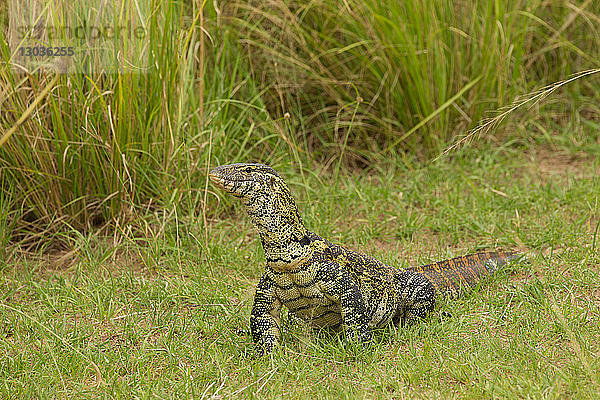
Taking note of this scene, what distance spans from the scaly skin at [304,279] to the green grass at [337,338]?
108 millimetres

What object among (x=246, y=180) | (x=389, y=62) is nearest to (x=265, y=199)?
(x=246, y=180)

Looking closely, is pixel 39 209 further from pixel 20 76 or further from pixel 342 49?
pixel 342 49

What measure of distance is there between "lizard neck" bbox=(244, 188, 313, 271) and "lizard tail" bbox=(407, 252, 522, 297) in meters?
0.84

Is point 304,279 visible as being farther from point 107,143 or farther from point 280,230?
point 107,143

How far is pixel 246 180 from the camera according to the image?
3164 millimetres

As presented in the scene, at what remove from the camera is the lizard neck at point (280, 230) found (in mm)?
3211

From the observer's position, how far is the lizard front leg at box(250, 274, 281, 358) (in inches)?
133

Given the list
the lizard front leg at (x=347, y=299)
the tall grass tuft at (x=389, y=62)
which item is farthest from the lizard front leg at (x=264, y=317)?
the tall grass tuft at (x=389, y=62)

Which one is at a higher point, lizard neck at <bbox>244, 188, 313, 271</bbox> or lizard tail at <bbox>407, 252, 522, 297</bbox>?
lizard neck at <bbox>244, 188, 313, 271</bbox>

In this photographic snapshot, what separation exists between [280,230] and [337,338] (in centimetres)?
61

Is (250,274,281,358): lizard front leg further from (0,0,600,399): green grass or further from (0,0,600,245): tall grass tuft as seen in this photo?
(0,0,600,245): tall grass tuft

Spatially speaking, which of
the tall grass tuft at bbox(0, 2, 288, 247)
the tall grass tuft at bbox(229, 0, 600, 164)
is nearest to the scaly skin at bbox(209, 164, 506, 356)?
the tall grass tuft at bbox(0, 2, 288, 247)

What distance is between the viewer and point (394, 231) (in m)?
5.06

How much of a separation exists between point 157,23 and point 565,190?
2962 mm
